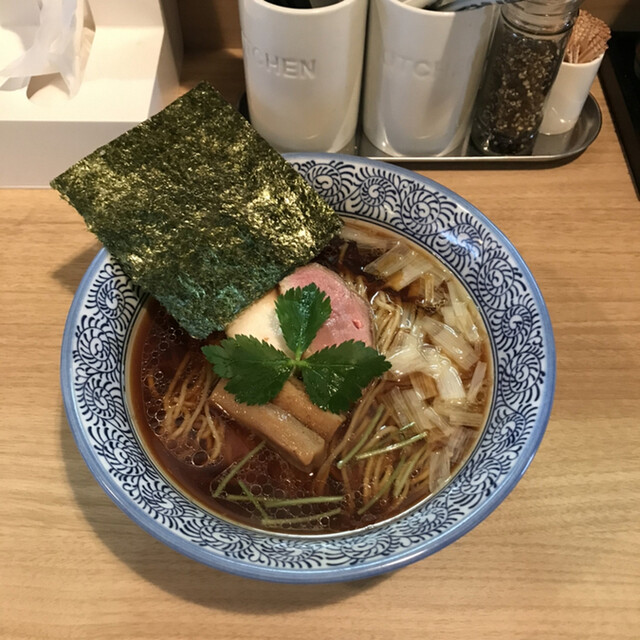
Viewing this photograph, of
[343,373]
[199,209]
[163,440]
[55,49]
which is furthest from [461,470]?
[55,49]

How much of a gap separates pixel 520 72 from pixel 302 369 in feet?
2.48

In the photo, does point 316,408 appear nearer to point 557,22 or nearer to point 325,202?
point 325,202

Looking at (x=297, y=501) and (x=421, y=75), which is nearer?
→ (x=297, y=501)

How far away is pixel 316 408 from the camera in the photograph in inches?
38.0

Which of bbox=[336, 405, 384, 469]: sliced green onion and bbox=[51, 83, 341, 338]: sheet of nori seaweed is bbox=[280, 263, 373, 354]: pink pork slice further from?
bbox=[336, 405, 384, 469]: sliced green onion

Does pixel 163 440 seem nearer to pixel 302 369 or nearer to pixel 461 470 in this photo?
pixel 302 369

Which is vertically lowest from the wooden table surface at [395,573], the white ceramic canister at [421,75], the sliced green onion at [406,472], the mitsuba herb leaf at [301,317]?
the wooden table surface at [395,573]

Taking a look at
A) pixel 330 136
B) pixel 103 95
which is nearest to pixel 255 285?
pixel 330 136

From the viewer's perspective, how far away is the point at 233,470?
93 centimetres

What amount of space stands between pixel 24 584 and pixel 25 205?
80 centimetres

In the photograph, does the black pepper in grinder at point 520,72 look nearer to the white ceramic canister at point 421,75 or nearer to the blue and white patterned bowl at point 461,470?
the white ceramic canister at point 421,75

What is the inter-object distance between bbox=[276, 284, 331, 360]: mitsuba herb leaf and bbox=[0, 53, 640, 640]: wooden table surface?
37 cm

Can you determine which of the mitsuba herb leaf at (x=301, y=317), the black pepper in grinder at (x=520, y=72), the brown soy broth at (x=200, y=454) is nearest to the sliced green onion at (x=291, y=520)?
the brown soy broth at (x=200, y=454)

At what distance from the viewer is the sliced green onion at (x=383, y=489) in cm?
90
